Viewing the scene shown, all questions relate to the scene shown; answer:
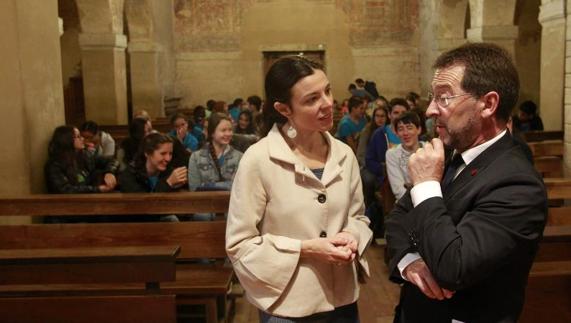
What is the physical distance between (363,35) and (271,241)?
1536cm

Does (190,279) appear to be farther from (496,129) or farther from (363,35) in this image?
(363,35)

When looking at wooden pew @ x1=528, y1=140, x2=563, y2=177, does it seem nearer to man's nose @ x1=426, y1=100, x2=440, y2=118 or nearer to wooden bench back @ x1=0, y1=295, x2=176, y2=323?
wooden bench back @ x1=0, y1=295, x2=176, y2=323

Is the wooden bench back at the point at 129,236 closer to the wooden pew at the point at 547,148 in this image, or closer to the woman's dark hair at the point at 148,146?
the woman's dark hair at the point at 148,146

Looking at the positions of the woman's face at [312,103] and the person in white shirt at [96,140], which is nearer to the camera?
the woman's face at [312,103]

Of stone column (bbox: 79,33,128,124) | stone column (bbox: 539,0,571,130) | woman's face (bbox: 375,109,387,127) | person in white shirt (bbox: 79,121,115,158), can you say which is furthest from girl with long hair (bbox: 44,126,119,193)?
stone column (bbox: 539,0,571,130)

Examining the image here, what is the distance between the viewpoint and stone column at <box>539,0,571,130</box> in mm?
7367

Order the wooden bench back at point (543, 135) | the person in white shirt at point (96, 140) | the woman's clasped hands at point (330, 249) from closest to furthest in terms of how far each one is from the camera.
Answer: the woman's clasped hands at point (330, 249)
the person in white shirt at point (96, 140)
the wooden bench back at point (543, 135)

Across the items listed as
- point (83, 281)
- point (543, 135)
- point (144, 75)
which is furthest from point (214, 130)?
point (144, 75)

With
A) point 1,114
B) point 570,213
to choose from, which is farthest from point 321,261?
point 1,114

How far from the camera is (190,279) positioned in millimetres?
4043

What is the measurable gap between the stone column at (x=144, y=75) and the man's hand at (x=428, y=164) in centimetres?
1234

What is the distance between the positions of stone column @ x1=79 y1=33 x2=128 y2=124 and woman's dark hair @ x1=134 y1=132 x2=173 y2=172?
6.32 meters

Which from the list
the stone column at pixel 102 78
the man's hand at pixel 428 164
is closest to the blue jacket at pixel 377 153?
the man's hand at pixel 428 164

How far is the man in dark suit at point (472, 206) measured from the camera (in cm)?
150
